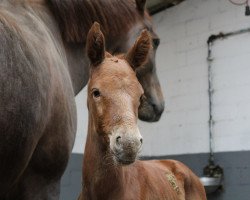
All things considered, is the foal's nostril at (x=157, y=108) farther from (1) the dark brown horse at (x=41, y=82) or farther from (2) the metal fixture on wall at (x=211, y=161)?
(2) the metal fixture on wall at (x=211, y=161)

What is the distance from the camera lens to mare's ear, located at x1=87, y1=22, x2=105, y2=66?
199 cm

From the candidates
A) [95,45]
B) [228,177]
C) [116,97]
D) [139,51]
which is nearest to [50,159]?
[116,97]

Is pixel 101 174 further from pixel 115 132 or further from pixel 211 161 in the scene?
pixel 211 161

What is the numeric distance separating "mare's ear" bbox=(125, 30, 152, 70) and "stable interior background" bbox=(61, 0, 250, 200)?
2640 millimetres

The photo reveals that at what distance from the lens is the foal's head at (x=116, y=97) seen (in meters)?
1.61

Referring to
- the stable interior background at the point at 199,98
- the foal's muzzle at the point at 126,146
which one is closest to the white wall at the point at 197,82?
the stable interior background at the point at 199,98

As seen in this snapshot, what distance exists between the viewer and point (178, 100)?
5.22 meters

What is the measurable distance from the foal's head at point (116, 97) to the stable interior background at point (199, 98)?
269 cm

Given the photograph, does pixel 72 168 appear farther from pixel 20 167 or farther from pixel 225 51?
pixel 20 167

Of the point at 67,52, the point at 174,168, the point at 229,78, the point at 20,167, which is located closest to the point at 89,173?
the point at 67,52

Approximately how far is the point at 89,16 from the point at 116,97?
567 mm

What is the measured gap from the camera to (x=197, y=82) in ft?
16.7

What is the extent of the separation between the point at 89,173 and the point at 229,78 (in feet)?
9.68

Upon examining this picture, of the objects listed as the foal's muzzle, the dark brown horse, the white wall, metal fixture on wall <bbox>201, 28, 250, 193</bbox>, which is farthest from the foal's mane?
metal fixture on wall <bbox>201, 28, 250, 193</bbox>
